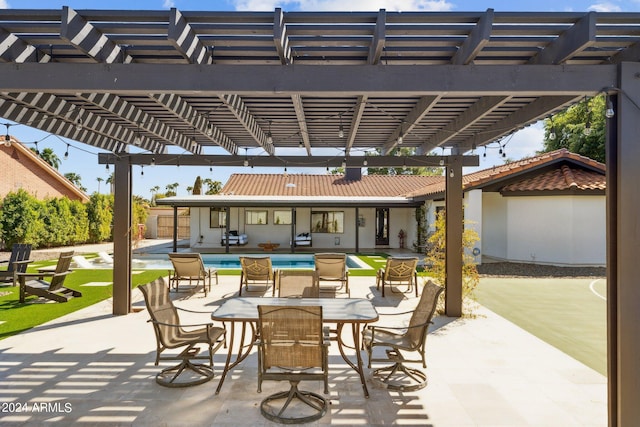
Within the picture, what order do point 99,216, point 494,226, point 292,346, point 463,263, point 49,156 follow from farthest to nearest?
point 49,156
point 99,216
point 494,226
point 463,263
point 292,346

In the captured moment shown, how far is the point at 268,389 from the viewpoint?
14.4 feet

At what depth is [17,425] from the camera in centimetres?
364

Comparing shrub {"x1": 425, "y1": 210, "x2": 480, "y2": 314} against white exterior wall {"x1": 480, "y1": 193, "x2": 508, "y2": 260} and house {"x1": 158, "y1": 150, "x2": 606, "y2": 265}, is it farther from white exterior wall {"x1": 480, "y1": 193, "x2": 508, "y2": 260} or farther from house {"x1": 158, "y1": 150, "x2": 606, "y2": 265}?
white exterior wall {"x1": 480, "y1": 193, "x2": 508, "y2": 260}

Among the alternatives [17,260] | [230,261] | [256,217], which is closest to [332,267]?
[17,260]

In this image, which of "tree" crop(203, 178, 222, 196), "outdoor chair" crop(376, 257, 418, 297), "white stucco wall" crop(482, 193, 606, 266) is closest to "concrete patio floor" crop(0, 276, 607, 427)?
"outdoor chair" crop(376, 257, 418, 297)

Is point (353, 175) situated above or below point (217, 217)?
above

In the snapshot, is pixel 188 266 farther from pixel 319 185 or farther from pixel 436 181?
pixel 436 181

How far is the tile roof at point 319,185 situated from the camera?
23938 millimetres

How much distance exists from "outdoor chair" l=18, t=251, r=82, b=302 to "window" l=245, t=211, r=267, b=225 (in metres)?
13.4

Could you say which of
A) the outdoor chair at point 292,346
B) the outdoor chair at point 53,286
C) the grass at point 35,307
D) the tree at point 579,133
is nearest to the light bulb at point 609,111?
the outdoor chair at point 292,346

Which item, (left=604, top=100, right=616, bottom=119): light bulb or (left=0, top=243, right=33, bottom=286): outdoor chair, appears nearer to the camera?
(left=604, top=100, right=616, bottom=119): light bulb

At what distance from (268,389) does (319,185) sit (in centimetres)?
2139

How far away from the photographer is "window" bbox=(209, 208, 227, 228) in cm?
2244

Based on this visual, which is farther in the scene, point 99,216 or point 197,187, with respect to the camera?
point 197,187
